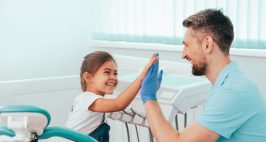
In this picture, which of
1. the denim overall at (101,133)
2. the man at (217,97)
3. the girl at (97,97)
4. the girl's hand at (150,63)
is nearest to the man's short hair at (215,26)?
the man at (217,97)

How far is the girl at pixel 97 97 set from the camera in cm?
167

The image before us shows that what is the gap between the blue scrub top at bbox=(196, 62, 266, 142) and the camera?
133cm

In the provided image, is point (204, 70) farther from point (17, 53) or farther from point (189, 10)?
point (17, 53)

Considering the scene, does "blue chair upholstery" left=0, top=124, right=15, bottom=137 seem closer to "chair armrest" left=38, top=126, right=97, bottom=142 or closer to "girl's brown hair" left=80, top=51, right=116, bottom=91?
"chair armrest" left=38, top=126, right=97, bottom=142

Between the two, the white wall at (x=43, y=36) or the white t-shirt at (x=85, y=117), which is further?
the white wall at (x=43, y=36)

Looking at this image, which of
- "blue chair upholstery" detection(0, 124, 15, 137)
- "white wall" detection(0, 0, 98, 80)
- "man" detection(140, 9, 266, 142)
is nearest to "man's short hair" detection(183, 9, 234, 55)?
"man" detection(140, 9, 266, 142)

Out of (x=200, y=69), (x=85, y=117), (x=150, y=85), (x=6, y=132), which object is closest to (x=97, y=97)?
(x=85, y=117)

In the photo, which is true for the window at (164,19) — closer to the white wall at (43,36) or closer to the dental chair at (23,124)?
the white wall at (43,36)

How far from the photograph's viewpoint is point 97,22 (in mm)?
3111

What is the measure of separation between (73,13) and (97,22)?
0.18 m

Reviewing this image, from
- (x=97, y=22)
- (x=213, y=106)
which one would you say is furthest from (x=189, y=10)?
(x=213, y=106)

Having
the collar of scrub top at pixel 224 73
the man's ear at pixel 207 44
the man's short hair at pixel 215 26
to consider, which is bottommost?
the collar of scrub top at pixel 224 73

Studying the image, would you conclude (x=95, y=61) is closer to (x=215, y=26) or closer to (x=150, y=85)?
(x=150, y=85)

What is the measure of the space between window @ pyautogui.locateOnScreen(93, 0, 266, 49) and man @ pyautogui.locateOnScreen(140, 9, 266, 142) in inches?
31.4
